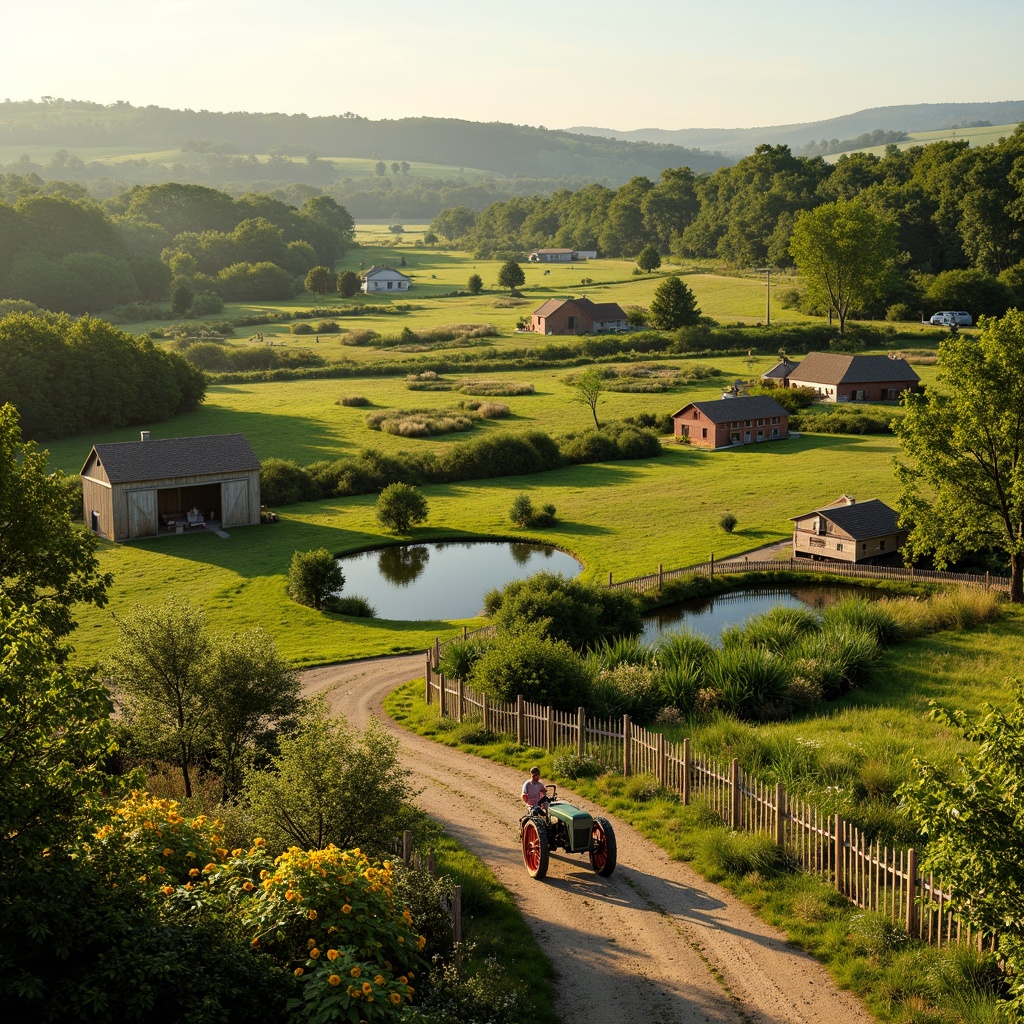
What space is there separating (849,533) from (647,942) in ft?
117

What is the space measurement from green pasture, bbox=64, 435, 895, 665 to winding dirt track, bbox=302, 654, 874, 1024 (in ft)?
62.0

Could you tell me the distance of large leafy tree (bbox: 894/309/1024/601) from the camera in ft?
142

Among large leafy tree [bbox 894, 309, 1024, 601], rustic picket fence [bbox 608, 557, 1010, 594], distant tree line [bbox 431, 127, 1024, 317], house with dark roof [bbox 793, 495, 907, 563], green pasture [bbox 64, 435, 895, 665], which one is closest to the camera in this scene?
green pasture [bbox 64, 435, 895, 665]

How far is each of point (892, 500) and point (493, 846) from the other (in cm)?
4581

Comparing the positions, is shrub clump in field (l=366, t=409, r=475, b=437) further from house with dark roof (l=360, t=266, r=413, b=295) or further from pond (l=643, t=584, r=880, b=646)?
house with dark roof (l=360, t=266, r=413, b=295)

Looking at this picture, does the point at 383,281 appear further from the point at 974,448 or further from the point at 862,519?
the point at 974,448

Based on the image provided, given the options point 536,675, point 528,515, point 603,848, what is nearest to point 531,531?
point 528,515

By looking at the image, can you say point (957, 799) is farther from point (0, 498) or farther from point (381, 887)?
point (0, 498)

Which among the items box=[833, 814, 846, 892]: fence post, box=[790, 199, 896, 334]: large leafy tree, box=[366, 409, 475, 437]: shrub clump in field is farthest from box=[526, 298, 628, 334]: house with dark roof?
box=[833, 814, 846, 892]: fence post

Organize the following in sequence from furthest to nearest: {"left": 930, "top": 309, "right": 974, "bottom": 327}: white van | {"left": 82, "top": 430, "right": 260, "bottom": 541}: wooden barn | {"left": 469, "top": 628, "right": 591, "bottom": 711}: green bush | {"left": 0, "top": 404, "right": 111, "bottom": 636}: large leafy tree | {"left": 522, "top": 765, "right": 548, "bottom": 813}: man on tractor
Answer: {"left": 930, "top": 309, "right": 974, "bottom": 327}: white van, {"left": 82, "top": 430, "right": 260, "bottom": 541}: wooden barn, {"left": 469, "top": 628, "right": 591, "bottom": 711}: green bush, {"left": 0, "top": 404, "right": 111, "bottom": 636}: large leafy tree, {"left": 522, "top": 765, "right": 548, "bottom": 813}: man on tractor

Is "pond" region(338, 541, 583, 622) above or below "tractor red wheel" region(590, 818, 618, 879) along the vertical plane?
below

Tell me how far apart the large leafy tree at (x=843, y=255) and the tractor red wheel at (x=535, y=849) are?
10000 centimetres

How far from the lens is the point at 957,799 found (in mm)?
12664

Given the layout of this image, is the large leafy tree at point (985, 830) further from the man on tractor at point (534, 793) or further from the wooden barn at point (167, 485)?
the wooden barn at point (167, 485)
